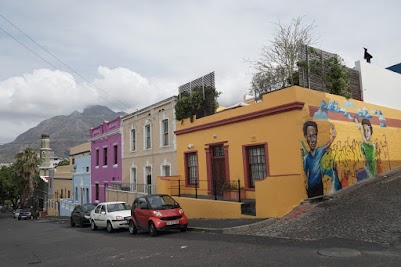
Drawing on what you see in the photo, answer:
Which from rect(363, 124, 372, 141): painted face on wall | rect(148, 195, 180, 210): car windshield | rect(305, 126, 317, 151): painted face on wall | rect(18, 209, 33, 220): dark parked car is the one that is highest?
rect(363, 124, 372, 141): painted face on wall

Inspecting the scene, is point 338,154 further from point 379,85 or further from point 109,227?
point 109,227

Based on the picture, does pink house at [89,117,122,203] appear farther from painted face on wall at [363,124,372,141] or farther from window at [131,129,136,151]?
painted face on wall at [363,124,372,141]

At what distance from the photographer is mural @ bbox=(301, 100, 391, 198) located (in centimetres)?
1370

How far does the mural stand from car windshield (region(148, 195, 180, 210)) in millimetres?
Answer: 5305

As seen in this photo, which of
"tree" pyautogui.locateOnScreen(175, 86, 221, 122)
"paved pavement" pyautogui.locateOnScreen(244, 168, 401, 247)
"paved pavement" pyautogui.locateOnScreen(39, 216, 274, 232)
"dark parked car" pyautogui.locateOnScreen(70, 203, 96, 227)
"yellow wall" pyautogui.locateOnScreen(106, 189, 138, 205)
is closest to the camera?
"paved pavement" pyautogui.locateOnScreen(244, 168, 401, 247)

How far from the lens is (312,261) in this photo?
708 cm

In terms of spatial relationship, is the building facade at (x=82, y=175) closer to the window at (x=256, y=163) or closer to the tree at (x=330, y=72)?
the window at (x=256, y=163)

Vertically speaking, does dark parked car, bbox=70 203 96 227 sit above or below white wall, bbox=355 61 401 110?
below

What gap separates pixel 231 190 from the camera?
1598 cm

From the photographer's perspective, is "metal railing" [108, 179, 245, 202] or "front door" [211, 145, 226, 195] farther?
"front door" [211, 145, 226, 195]

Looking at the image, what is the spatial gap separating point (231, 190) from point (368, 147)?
717 centimetres

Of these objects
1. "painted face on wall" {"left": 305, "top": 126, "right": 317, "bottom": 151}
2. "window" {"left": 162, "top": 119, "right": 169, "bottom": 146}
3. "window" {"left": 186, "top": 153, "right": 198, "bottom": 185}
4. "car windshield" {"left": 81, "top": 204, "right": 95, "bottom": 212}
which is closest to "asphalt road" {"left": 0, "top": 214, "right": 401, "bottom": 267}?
"painted face on wall" {"left": 305, "top": 126, "right": 317, "bottom": 151}

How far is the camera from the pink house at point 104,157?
28.7 m

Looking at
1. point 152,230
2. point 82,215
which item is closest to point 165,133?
point 82,215
